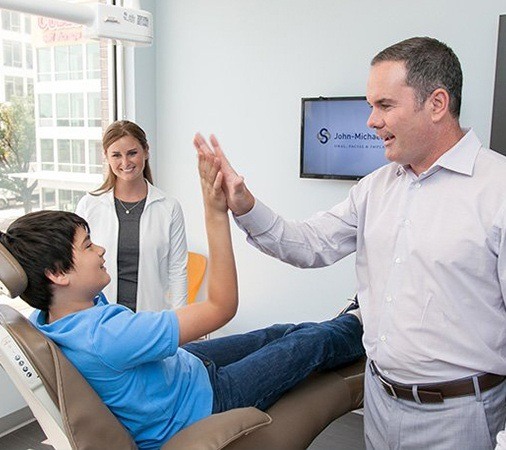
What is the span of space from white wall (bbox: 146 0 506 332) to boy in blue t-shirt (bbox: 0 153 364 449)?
6.00 feet

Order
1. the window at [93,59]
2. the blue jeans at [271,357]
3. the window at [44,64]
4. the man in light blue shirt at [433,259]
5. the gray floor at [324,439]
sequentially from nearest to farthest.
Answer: the man in light blue shirt at [433,259], the blue jeans at [271,357], the gray floor at [324,439], the window at [44,64], the window at [93,59]

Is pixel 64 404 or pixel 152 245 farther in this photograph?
pixel 152 245

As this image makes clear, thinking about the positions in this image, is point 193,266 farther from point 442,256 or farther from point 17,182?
point 442,256

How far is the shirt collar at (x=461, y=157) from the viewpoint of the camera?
51.6 inches

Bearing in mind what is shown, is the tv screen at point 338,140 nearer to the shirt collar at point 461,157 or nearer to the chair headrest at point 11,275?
the shirt collar at point 461,157

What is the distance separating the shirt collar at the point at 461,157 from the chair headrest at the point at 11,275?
38.0 inches

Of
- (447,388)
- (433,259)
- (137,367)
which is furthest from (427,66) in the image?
(137,367)

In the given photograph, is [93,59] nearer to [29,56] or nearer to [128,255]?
[29,56]

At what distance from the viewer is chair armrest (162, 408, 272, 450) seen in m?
1.34

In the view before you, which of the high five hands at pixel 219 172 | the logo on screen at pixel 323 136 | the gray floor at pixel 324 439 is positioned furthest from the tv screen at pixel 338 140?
the high five hands at pixel 219 172

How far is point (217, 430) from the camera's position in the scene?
53.9 inches

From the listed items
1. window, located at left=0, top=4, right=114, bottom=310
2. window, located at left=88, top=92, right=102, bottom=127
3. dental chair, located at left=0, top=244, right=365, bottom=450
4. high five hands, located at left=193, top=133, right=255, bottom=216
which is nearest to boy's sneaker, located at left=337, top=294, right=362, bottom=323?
dental chair, located at left=0, top=244, right=365, bottom=450

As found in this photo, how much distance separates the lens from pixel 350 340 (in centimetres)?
196

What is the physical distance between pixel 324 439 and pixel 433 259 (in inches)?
73.4
